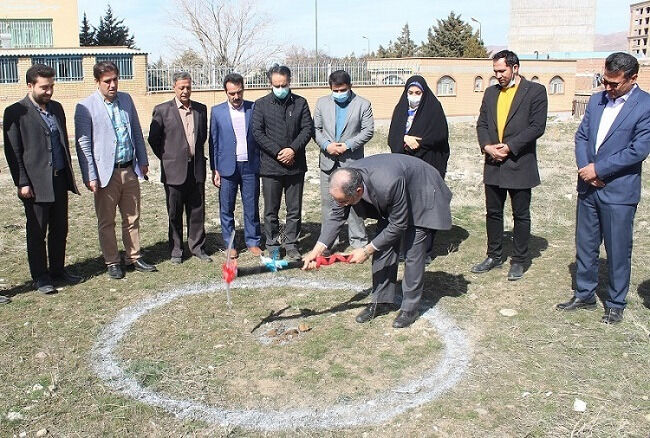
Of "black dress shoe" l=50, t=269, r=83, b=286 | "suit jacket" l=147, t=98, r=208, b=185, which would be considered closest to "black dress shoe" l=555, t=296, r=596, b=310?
"suit jacket" l=147, t=98, r=208, b=185

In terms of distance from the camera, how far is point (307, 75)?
2739cm

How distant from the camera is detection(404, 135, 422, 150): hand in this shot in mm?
6730

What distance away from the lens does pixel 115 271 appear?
6.53 m

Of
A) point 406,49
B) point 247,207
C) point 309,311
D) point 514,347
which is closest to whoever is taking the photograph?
point 514,347

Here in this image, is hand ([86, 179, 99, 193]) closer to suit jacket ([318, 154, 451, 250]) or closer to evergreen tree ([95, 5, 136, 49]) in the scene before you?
suit jacket ([318, 154, 451, 250])

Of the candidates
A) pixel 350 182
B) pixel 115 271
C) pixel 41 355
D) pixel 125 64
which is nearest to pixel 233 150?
pixel 115 271

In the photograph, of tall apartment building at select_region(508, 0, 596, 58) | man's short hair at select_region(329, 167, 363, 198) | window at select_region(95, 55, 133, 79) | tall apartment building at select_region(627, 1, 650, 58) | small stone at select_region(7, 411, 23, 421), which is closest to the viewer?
small stone at select_region(7, 411, 23, 421)

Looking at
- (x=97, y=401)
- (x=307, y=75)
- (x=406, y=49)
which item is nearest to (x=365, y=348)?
(x=97, y=401)

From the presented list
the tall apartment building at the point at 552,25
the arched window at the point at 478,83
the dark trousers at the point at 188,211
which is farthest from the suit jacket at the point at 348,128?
the tall apartment building at the point at 552,25

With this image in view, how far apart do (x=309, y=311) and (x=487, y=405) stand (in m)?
2.06

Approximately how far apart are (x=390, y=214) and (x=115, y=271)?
126 inches

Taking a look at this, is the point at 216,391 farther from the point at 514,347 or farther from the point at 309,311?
the point at 514,347

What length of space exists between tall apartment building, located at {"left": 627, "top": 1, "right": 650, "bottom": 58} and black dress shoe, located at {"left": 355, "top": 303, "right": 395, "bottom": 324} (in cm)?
10934

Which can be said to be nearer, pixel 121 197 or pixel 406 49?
pixel 121 197
